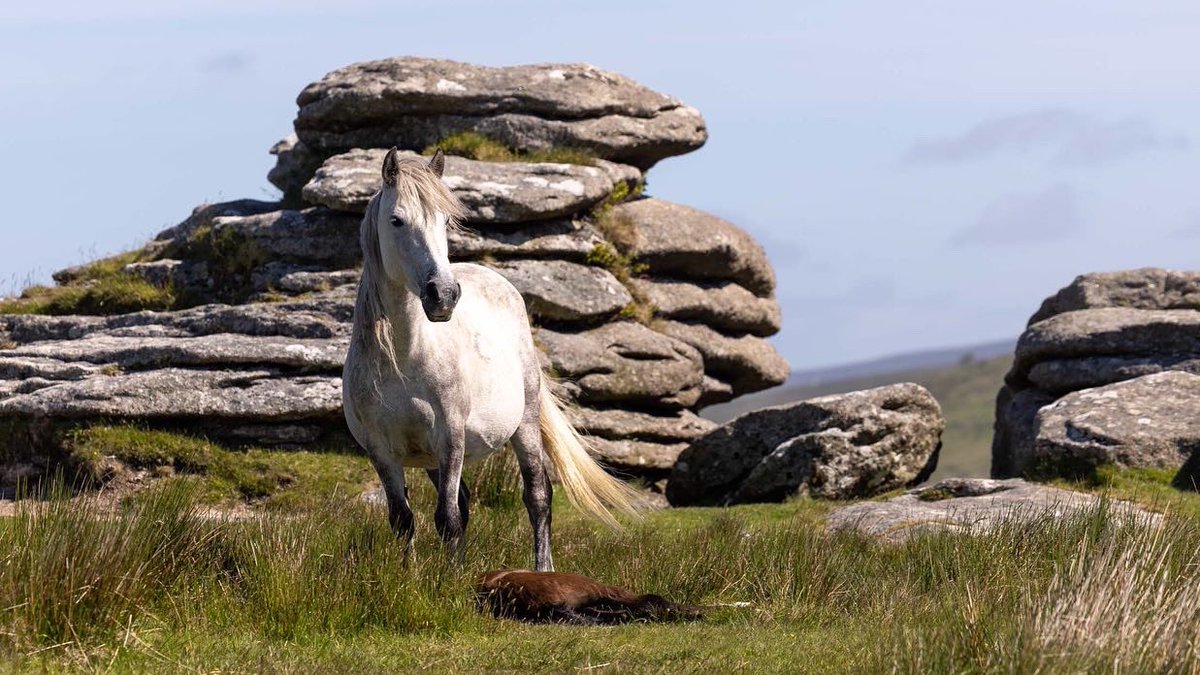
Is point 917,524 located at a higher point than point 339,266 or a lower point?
lower

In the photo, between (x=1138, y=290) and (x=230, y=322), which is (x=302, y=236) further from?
(x=1138, y=290)

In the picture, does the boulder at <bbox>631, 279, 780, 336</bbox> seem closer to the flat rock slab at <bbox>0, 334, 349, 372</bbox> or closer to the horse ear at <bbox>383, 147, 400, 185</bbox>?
the flat rock slab at <bbox>0, 334, 349, 372</bbox>

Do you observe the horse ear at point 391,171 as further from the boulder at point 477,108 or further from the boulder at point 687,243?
the boulder at point 687,243

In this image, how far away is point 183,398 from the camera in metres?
16.7

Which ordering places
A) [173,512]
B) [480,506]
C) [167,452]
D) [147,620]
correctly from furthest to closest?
[167,452]
[480,506]
[173,512]
[147,620]

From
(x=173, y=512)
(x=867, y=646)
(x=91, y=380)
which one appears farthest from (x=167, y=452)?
(x=867, y=646)

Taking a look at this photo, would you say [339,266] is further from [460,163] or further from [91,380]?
[91,380]

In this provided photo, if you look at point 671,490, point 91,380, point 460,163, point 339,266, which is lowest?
point 671,490

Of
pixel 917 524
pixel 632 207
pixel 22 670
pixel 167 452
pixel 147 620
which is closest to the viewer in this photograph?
pixel 22 670

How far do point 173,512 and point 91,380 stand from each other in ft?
26.3

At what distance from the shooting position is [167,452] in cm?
1636

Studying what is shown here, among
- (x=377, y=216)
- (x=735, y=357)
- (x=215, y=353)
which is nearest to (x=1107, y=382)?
(x=735, y=357)

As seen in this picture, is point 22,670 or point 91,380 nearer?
point 22,670

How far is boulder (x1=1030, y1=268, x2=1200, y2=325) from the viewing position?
858 inches
